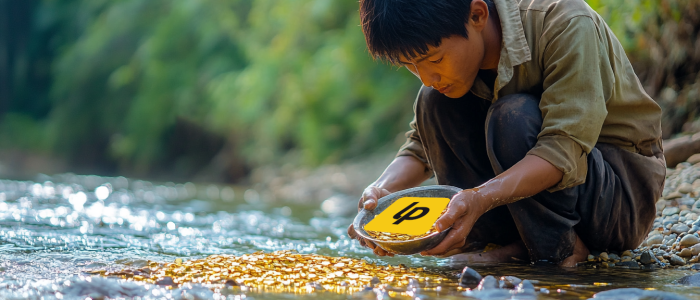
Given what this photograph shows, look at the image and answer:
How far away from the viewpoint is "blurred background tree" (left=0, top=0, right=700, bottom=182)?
973 cm

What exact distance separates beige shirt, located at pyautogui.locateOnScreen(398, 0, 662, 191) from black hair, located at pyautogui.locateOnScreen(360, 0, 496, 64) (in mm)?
188

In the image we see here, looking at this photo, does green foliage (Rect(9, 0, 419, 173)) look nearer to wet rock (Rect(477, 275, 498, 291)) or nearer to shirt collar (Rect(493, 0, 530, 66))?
shirt collar (Rect(493, 0, 530, 66))

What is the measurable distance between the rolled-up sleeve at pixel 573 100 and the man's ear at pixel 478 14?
207 mm

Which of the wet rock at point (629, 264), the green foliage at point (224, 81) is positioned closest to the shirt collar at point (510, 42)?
the wet rock at point (629, 264)

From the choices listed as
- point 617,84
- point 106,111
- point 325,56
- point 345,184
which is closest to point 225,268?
point 617,84

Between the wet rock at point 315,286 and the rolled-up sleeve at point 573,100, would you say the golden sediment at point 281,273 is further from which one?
the rolled-up sleeve at point 573,100

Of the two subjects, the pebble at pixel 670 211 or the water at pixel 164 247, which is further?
the pebble at pixel 670 211

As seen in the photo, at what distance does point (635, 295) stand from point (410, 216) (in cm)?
76

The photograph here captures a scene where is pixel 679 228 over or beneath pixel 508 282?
over

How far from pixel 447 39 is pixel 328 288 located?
83cm

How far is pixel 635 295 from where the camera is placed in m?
1.53

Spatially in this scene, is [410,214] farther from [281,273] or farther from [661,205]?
[661,205]

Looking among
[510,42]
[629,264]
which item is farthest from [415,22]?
[629,264]

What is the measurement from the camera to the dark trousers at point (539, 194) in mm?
2055
